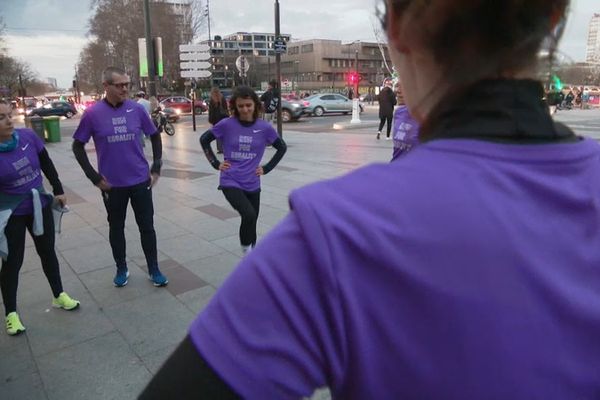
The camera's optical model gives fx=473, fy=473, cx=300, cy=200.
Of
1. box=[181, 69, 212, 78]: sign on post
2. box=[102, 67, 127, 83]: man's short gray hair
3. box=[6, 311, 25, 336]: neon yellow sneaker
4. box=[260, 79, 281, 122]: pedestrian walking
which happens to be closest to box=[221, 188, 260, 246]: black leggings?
box=[102, 67, 127, 83]: man's short gray hair

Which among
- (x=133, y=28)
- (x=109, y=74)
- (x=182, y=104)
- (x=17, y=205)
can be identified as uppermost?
(x=133, y=28)

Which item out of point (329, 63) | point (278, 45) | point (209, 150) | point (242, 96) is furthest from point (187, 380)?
point (329, 63)

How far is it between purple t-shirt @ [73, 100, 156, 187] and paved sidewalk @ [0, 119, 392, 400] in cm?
102

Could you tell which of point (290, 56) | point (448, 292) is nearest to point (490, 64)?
point (448, 292)

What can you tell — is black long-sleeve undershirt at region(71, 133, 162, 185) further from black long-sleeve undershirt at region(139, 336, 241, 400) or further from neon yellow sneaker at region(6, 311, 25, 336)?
black long-sleeve undershirt at region(139, 336, 241, 400)

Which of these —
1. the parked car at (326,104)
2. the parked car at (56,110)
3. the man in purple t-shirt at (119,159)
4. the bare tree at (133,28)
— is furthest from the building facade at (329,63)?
the man in purple t-shirt at (119,159)

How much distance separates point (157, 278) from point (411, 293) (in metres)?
3.97

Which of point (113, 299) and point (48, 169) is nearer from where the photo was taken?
point (48, 169)

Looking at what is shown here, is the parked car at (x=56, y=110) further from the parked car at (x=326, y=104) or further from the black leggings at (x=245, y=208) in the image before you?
the black leggings at (x=245, y=208)

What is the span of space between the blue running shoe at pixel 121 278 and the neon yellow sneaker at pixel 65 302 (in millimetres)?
434

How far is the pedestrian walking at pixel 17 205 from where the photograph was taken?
3449 millimetres

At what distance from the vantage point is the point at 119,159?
4.07 metres

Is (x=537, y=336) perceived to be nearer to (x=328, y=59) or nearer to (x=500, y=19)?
(x=500, y=19)

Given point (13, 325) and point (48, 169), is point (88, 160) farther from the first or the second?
point (13, 325)
